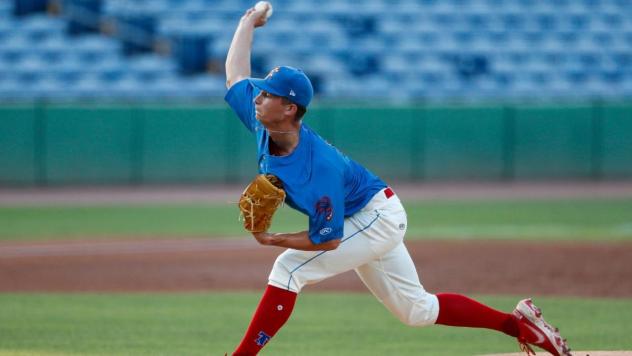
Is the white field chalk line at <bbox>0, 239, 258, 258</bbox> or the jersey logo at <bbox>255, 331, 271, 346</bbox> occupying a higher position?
the jersey logo at <bbox>255, 331, 271, 346</bbox>

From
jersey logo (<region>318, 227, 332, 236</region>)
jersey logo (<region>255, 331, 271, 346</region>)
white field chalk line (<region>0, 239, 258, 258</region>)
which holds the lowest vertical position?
white field chalk line (<region>0, 239, 258, 258</region>)

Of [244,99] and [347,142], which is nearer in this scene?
[244,99]

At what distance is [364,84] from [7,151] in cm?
669

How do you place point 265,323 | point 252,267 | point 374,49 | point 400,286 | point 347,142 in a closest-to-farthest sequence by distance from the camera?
point 265,323 → point 400,286 → point 252,267 → point 347,142 → point 374,49

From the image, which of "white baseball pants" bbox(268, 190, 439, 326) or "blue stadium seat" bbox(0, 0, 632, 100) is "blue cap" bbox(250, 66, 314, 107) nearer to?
"white baseball pants" bbox(268, 190, 439, 326)

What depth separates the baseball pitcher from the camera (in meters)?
4.73

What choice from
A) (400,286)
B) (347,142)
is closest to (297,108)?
(400,286)

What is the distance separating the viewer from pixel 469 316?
5266mm

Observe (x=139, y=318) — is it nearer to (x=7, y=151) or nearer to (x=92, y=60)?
(x=7, y=151)

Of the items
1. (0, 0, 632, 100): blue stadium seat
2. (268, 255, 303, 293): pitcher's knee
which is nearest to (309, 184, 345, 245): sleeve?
(268, 255, 303, 293): pitcher's knee

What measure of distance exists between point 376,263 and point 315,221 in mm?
541

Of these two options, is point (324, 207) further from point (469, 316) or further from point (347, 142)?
point (347, 142)

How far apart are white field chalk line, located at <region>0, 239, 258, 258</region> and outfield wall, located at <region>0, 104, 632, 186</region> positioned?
→ 5686 millimetres

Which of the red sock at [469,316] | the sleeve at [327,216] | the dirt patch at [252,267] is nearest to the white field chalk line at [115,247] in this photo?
the dirt patch at [252,267]
